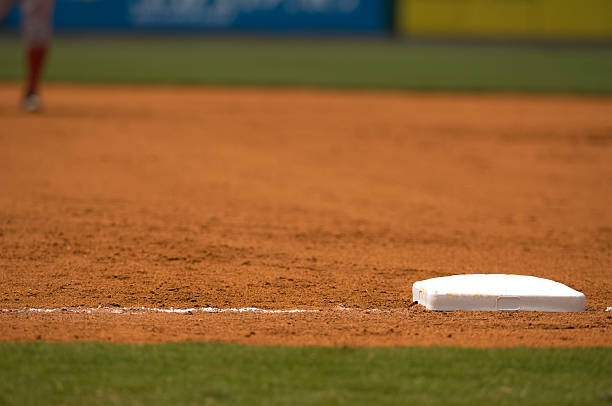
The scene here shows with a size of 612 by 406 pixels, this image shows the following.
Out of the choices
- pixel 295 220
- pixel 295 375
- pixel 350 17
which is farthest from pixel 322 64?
pixel 295 375

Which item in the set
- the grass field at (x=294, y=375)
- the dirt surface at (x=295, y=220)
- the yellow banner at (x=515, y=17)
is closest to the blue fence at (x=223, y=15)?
the yellow banner at (x=515, y=17)

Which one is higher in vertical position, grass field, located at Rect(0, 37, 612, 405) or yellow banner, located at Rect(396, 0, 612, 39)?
yellow banner, located at Rect(396, 0, 612, 39)

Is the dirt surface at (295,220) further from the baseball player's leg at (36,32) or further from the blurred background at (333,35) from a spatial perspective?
the blurred background at (333,35)

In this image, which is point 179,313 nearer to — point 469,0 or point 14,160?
point 14,160

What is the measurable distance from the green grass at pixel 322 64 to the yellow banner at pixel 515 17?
436 mm

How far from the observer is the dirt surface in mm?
3414

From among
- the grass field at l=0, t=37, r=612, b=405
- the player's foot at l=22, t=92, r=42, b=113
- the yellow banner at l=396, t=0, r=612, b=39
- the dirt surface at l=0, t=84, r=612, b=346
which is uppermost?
the yellow banner at l=396, t=0, r=612, b=39

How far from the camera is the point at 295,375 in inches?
107

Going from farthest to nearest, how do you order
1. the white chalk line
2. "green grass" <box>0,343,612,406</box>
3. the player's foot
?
the player's foot, the white chalk line, "green grass" <box>0,343,612,406</box>

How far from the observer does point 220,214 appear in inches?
214

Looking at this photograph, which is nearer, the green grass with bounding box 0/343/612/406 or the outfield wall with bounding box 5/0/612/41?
the green grass with bounding box 0/343/612/406

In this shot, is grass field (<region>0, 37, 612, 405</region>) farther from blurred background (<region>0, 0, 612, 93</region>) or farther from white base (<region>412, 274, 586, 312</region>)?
blurred background (<region>0, 0, 612, 93</region>)

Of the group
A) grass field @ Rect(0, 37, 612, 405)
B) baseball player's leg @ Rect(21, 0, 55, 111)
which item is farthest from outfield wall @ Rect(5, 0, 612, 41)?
grass field @ Rect(0, 37, 612, 405)

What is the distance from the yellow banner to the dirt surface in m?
10.0
